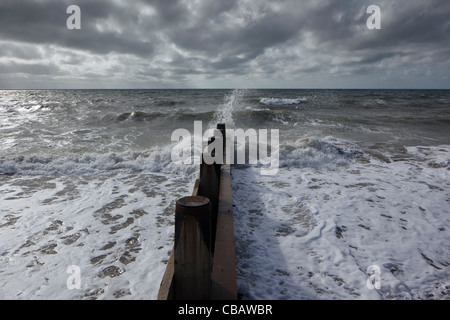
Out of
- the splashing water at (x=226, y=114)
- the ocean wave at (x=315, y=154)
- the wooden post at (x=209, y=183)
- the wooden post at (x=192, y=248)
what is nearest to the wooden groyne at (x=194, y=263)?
the wooden post at (x=192, y=248)

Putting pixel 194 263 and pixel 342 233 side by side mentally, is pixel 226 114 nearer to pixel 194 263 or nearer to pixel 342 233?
pixel 342 233

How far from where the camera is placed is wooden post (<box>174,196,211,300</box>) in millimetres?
1736

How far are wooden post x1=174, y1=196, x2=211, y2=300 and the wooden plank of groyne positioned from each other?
213 millimetres

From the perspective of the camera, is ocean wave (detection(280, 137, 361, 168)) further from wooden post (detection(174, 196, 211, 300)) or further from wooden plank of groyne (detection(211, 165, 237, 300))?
wooden post (detection(174, 196, 211, 300))

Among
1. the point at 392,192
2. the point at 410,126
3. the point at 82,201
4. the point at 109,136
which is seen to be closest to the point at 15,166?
the point at 82,201

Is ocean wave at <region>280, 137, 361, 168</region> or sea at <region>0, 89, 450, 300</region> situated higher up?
ocean wave at <region>280, 137, 361, 168</region>

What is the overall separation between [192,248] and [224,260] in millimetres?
726

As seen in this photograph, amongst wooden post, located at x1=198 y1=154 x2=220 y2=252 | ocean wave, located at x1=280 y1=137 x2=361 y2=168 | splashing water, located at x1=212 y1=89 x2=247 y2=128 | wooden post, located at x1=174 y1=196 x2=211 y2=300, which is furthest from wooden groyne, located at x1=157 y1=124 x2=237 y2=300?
splashing water, located at x1=212 y1=89 x2=247 y2=128

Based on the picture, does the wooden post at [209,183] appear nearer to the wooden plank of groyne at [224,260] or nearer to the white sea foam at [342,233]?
the wooden plank of groyne at [224,260]

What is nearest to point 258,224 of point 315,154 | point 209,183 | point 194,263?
point 209,183

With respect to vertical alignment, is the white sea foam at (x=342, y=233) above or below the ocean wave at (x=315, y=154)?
below

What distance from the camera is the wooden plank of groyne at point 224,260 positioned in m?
2.07

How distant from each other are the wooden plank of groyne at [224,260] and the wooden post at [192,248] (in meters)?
0.21
